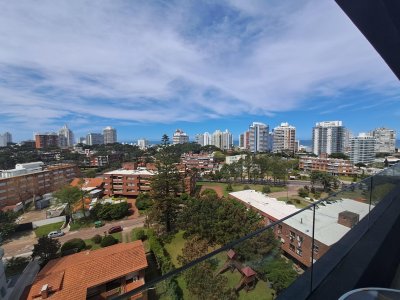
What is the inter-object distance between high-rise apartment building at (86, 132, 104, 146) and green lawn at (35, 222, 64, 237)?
67.4m

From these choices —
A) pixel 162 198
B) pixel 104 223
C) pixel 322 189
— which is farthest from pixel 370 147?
pixel 104 223

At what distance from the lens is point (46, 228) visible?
14875 millimetres

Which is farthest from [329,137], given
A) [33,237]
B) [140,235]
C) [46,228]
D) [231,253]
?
[231,253]

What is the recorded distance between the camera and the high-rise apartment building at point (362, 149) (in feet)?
123

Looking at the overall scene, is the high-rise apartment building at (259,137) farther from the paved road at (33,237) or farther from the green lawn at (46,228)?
the green lawn at (46,228)

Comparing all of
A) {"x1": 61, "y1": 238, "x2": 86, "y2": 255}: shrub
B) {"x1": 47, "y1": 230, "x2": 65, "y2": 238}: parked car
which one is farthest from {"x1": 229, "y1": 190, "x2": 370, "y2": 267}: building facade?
{"x1": 47, "y1": 230, "x2": 65, "y2": 238}: parked car

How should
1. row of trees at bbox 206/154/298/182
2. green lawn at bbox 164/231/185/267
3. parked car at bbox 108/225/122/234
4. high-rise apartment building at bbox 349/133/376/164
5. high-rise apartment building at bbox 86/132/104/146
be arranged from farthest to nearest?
high-rise apartment building at bbox 86/132/104/146 < high-rise apartment building at bbox 349/133/376/164 < row of trees at bbox 206/154/298/182 < parked car at bbox 108/225/122/234 < green lawn at bbox 164/231/185/267

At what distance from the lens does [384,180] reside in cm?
274

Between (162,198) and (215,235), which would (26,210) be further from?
(215,235)

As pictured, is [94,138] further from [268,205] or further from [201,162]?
[268,205]

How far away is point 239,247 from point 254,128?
5765cm

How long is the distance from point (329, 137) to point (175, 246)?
45.4m

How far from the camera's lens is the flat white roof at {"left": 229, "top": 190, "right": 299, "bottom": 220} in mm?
10953

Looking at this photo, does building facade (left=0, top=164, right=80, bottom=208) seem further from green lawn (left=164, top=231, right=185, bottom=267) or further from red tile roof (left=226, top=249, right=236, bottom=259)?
red tile roof (left=226, top=249, right=236, bottom=259)
